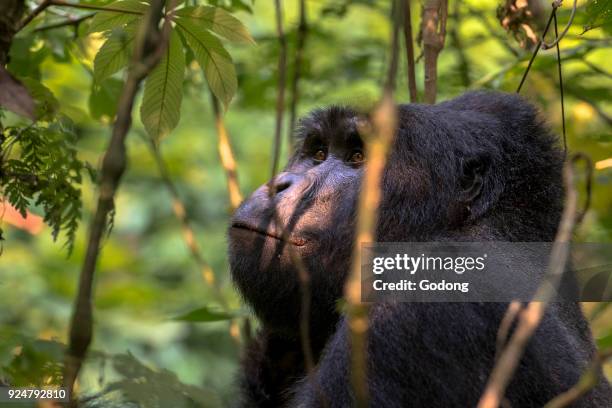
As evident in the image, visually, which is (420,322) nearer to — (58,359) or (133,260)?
(58,359)

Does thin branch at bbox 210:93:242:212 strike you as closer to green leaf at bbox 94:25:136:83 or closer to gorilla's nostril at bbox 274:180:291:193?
gorilla's nostril at bbox 274:180:291:193

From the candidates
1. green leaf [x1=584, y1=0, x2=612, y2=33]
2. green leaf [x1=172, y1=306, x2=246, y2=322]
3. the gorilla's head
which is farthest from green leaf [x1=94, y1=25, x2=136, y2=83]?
green leaf [x1=584, y1=0, x2=612, y2=33]

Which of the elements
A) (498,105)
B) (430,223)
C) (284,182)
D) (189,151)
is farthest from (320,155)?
(189,151)

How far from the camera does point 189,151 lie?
33.7 ft

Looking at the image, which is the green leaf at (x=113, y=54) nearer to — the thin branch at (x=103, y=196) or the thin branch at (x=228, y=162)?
the thin branch at (x=103, y=196)

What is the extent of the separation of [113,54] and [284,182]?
91 centimetres

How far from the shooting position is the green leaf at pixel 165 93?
10.7ft

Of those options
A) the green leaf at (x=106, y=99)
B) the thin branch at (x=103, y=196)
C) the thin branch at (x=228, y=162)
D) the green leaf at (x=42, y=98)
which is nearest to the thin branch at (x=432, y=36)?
the thin branch at (x=228, y=162)

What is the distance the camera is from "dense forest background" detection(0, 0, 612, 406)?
344 centimetres

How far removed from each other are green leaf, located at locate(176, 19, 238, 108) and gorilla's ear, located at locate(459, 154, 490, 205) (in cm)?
107

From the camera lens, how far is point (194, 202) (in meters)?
10.4

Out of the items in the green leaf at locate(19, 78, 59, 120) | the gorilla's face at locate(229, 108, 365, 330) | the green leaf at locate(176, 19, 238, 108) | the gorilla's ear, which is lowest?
the gorilla's face at locate(229, 108, 365, 330)

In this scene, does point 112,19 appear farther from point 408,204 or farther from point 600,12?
point 600,12

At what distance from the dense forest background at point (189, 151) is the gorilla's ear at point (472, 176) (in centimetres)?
52
